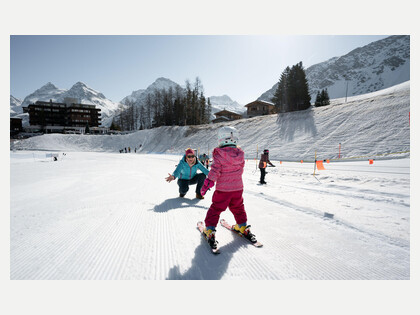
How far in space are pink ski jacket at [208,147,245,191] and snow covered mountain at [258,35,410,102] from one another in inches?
5637

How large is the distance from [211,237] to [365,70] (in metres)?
194

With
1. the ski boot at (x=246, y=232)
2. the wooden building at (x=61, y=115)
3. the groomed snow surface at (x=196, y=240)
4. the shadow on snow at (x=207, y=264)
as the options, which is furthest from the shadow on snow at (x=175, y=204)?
the wooden building at (x=61, y=115)

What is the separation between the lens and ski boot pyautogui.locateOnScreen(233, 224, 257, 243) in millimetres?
2686

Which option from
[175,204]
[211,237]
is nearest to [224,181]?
[211,237]

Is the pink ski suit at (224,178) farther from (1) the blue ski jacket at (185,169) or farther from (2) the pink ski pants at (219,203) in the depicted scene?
(1) the blue ski jacket at (185,169)

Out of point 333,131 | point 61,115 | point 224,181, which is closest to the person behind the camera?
point 224,181

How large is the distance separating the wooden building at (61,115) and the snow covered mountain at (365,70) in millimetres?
138282

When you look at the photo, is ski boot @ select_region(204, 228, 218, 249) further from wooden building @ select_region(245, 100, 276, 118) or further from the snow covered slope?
wooden building @ select_region(245, 100, 276, 118)

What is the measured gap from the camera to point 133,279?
6.44ft

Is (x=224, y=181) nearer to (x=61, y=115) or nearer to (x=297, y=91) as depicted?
(x=297, y=91)

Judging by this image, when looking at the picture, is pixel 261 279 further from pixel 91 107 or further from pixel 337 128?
pixel 91 107

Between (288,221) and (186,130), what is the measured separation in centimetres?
4163

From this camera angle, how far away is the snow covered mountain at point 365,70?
122 m

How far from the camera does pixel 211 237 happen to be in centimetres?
258
